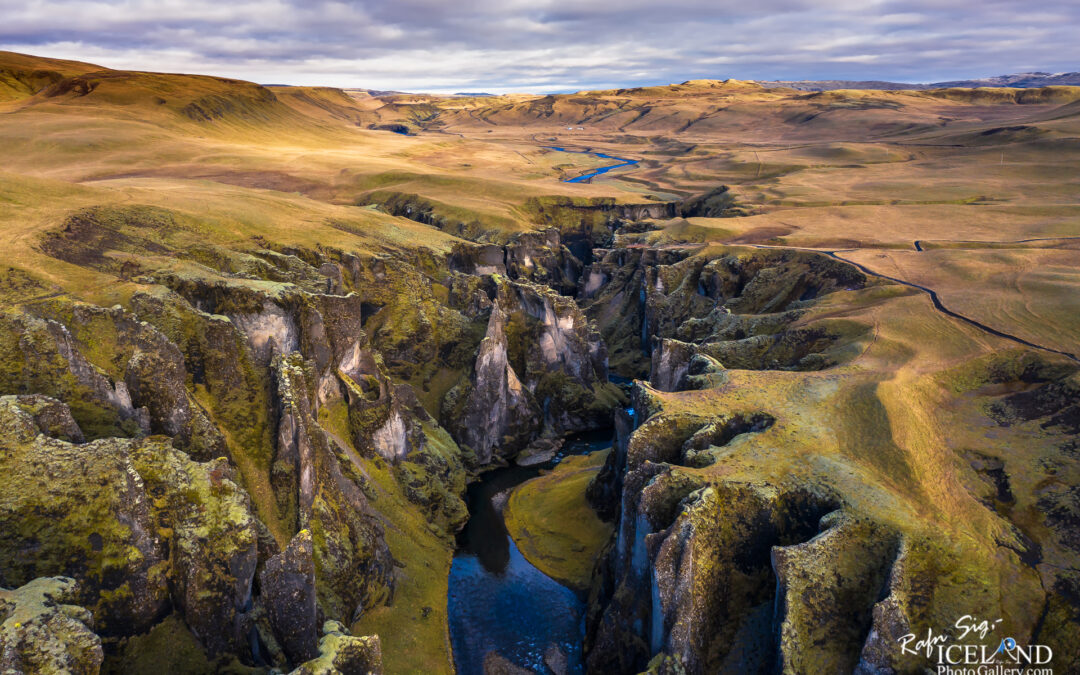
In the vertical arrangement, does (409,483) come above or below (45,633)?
below

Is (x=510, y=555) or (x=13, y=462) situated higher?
(x=13, y=462)

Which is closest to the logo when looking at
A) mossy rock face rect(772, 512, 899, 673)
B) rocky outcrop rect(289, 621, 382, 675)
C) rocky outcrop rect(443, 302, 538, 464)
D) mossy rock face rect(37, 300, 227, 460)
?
mossy rock face rect(772, 512, 899, 673)

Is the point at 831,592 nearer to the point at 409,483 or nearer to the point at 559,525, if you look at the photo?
the point at 559,525

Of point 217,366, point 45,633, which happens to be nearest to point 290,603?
point 45,633

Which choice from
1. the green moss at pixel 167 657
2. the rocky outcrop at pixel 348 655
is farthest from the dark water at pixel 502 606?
the green moss at pixel 167 657

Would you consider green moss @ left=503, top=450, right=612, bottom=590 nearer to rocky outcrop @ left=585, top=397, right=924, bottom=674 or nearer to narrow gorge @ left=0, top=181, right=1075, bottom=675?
narrow gorge @ left=0, top=181, right=1075, bottom=675

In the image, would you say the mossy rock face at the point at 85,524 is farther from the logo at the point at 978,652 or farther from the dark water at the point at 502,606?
the logo at the point at 978,652

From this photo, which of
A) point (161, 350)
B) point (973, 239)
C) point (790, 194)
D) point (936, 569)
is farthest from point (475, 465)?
point (790, 194)

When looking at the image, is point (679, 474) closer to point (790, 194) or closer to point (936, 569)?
point (936, 569)
